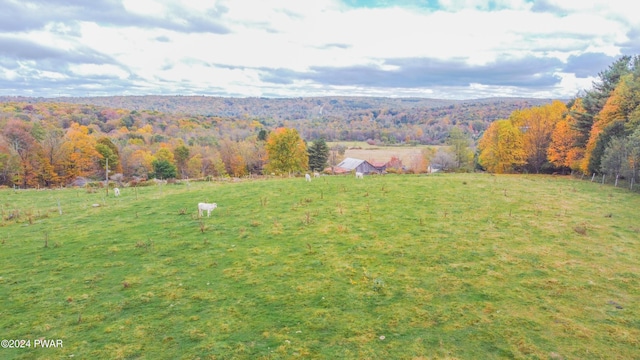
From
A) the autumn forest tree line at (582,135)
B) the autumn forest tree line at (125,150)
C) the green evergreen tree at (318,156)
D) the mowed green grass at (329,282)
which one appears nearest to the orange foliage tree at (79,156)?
the autumn forest tree line at (125,150)

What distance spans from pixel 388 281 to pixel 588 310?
5292mm

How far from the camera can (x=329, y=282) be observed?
421 inches

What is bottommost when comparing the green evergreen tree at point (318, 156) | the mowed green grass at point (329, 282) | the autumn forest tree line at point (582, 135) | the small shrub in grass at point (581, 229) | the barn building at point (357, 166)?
the barn building at point (357, 166)

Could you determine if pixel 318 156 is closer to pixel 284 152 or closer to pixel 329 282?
pixel 284 152

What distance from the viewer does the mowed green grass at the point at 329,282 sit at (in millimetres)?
7844

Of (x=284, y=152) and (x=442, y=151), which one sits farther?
(x=442, y=151)

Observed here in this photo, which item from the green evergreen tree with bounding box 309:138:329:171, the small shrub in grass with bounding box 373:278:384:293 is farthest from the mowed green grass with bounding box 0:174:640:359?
the green evergreen tree with bounding box 309:138:329:171

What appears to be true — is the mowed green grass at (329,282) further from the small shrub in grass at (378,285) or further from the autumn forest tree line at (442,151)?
the autumn forest tree line at (442,151)

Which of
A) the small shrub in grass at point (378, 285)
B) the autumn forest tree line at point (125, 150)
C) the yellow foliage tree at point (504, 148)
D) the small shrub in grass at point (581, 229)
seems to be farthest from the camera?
the autumn forest tree line at point (125, 150)

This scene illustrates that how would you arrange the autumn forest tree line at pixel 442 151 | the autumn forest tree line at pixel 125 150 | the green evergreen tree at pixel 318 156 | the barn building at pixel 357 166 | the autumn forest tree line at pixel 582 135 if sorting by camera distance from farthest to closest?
the barn building at pixel 357 166 < the green evergreen tree at pixel 318 156 < the autumn forest tree line at pixel 125 150 < the autumn forest tree line at pixel 442 151 < the autumn forest tree line at pixel 582 135

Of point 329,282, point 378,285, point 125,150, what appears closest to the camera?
point 378,285

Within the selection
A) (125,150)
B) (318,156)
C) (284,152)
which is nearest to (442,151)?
(318,156)

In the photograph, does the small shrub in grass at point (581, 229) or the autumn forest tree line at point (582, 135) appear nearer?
the small shrub in grass at point (581, 229)

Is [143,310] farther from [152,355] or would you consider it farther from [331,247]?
[331,247]
